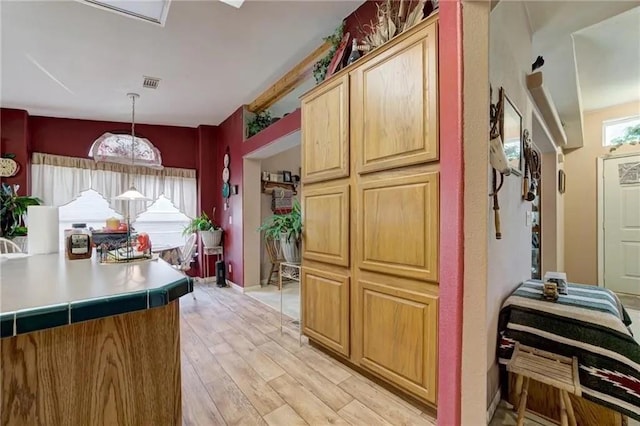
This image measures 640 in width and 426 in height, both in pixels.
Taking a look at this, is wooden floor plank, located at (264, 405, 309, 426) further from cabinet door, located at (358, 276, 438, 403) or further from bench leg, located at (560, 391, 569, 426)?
bench leg, located at (560, 391, 569, 426)

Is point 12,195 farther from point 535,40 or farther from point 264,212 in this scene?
point 535,40

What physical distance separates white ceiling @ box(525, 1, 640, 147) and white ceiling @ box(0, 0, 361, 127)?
1.60 m

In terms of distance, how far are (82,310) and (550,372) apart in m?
2.05

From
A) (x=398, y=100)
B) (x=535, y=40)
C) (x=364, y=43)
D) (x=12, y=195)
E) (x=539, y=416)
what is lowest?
(x=539, y=416)

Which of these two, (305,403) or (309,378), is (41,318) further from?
(309,378)

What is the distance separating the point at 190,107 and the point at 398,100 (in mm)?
3781

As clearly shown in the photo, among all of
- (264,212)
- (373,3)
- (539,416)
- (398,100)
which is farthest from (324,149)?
(264,212)

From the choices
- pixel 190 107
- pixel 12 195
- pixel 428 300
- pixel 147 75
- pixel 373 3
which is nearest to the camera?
pixel 428 300

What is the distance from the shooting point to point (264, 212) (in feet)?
17.3

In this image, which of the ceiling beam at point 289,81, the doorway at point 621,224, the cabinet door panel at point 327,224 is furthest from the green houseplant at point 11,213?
the doorway at point 621,224

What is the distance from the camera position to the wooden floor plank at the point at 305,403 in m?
1.68

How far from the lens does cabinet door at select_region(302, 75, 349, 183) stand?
7.22 ft

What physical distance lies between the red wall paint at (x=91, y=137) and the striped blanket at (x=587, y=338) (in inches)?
218

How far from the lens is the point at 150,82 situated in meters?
3.56
